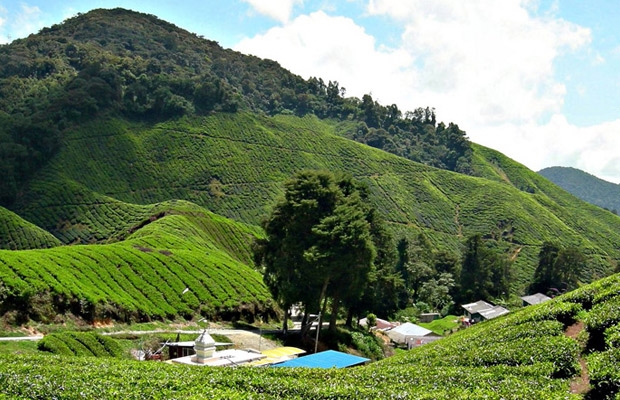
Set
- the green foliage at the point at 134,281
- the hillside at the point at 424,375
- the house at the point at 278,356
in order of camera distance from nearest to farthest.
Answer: the hillside at the point at 424,375 → the house at the point at 278,356 → the green foliage at the point at 134,281

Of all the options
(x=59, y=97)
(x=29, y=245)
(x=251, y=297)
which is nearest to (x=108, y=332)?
(x=251, y=297)

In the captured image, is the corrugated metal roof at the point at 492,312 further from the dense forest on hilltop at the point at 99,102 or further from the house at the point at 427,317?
the dense forest on hilltop at the point at 99,102

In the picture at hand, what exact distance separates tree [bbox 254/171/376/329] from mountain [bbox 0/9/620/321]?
6.48m

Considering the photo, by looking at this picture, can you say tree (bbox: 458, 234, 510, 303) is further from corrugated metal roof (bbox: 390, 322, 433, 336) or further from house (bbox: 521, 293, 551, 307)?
corrugated metal roof (bbox: 390, 322, 433, 336)

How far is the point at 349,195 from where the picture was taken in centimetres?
4172

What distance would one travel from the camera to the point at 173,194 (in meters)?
96.5

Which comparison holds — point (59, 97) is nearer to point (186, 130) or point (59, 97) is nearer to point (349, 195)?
point (186, 130)

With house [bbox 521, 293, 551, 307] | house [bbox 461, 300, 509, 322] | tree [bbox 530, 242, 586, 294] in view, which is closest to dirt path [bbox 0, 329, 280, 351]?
house [bbox 461, 300, 509, 322]

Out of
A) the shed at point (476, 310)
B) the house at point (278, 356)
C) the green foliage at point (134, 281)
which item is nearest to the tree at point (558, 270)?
the shed at point (476, 310)

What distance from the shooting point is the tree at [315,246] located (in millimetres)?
36062

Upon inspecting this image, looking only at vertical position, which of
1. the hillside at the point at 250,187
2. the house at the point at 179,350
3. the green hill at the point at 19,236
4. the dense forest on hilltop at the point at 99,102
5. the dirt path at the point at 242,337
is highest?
the dense forest on hilltop at the point at 99,102

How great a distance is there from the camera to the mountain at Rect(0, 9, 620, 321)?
37188 millimetres

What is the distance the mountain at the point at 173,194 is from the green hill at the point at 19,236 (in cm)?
183

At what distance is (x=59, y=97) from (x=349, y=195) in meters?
85.3
